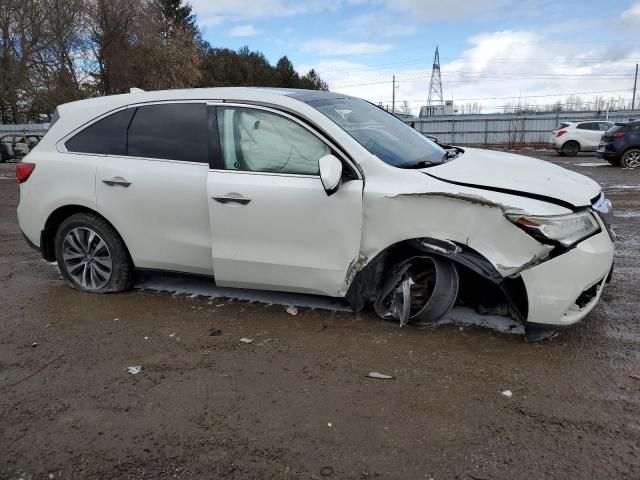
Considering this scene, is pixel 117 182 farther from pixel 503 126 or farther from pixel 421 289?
pixel 503 126

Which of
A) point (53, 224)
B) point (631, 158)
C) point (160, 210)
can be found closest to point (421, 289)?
point (160, 210)

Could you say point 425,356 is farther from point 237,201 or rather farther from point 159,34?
point 159,34

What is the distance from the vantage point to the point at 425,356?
329 centimetres

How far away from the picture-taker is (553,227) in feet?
10.0

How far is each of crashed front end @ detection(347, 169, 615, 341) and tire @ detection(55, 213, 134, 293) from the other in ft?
7.02

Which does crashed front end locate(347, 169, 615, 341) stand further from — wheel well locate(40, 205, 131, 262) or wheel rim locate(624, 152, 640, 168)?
wheel rim locate(624, 152, 640, 168)

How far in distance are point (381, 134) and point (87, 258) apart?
9.31ft

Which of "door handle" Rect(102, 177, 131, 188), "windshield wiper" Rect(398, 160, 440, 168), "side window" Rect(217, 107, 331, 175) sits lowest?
"door handle" Rect(102, 177, 131, 188)

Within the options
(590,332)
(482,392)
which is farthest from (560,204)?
(482,392)

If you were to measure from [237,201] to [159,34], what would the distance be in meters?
43.3

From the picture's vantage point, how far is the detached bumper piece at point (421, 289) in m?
3.45

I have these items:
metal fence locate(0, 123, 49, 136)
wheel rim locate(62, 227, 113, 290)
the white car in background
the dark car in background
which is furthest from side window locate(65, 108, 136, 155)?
metal fence locate(0, 123, 49, 136)

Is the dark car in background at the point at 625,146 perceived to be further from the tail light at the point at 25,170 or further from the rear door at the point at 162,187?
the tail light at the point at 25,170

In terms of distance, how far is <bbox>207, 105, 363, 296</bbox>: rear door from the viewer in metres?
3.52
